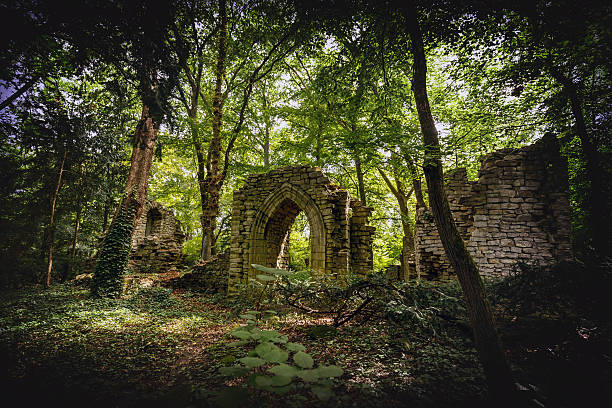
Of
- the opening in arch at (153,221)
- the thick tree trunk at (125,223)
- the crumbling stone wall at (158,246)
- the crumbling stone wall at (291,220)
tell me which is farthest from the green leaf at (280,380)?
the opening in arch at (153,221)

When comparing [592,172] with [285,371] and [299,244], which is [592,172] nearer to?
[285,371]

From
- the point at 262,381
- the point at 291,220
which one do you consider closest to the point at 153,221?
the point at 291,220

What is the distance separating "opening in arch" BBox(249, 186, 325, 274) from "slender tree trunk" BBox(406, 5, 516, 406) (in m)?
4.58

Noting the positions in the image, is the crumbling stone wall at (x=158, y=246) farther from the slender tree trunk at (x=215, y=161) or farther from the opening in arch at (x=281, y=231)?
the opening in arch at (x=281, y=231)

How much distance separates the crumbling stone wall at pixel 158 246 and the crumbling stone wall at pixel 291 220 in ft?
23.6

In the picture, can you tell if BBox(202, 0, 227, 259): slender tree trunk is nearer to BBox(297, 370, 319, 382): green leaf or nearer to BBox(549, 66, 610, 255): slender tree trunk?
BBox(297, 370, 319, 382): green leaf

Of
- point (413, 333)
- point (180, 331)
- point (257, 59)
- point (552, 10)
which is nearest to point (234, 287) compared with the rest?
point (180, 331)

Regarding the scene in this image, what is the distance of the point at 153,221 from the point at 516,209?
1864cm

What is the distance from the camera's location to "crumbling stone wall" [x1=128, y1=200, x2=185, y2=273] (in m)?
12.9

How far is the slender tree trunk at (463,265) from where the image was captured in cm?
233

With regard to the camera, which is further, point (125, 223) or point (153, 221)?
point (153, 221)

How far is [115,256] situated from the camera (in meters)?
7.08

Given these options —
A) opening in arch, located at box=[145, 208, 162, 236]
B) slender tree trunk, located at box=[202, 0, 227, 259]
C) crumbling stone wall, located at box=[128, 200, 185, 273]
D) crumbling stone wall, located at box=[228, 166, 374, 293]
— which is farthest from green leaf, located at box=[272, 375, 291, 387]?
opening in arch, located at box=[145, 208, 162, 236]

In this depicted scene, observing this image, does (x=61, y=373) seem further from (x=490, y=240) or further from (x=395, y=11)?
(x=490, y=240)
